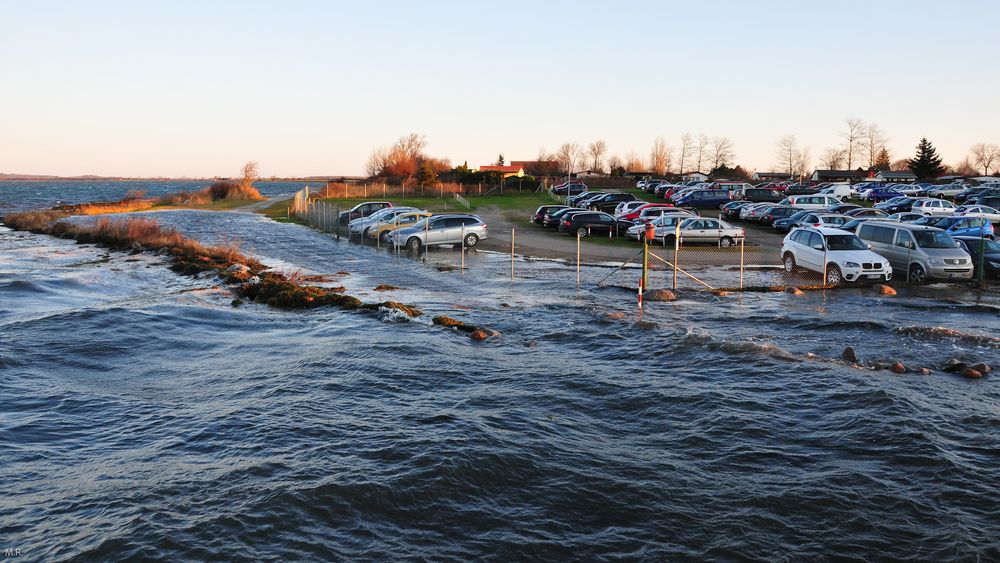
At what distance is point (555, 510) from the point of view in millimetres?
8320

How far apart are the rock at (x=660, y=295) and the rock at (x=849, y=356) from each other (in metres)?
6.50

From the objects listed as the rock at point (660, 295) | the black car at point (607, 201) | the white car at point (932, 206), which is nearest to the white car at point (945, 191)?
the white car at point (932, 206)

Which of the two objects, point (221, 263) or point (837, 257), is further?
point (221, 263)

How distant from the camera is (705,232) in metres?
32.5

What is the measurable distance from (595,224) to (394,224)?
32.5 ft

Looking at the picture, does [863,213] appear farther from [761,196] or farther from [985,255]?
[985,255]

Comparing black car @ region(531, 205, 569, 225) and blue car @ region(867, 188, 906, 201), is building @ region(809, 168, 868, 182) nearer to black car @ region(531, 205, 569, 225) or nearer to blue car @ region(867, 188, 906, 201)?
blue car @ region(867, 188, 906, 201)

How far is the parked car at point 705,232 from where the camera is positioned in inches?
1273

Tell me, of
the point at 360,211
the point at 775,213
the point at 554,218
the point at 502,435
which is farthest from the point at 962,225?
the point at 360,211

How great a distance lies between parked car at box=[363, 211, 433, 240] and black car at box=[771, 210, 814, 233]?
61.8ft

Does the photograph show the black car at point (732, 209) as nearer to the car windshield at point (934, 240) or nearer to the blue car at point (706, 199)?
the blue car at point (706, 199)

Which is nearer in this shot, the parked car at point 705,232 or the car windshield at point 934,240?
the car windshield at point 934,240

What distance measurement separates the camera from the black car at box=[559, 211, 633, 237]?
122 ft

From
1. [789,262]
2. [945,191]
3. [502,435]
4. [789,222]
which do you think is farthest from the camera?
[945,191]
